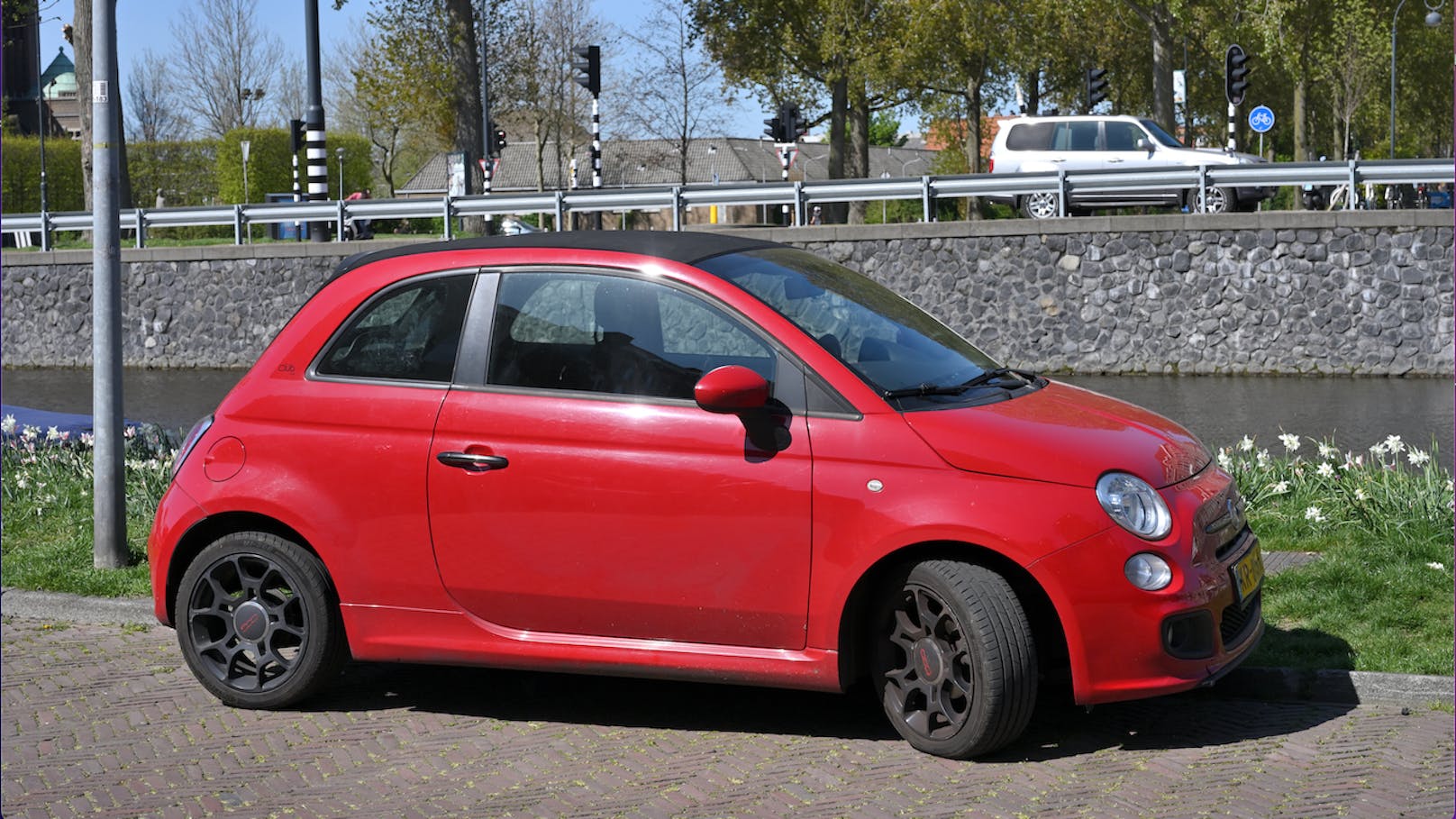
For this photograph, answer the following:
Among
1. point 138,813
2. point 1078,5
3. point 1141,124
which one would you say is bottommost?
point 138,813

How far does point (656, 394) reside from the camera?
5.02 meters

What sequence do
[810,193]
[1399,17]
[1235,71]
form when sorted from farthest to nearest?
1. [1399,17]
2. [1235,71]
3. [810,193]

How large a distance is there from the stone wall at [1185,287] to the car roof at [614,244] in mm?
15958

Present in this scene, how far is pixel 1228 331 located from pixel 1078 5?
15557mm

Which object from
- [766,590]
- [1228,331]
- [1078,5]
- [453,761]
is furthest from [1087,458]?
[1078,5]

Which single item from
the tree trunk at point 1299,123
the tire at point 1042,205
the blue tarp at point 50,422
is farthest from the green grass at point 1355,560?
the tree trunk at point 1299,123

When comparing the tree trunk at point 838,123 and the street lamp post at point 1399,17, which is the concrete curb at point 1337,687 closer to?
the tree trunk at point 838,123

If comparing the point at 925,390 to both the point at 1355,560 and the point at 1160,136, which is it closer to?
the point at 1355,560

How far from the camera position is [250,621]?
18.0ft

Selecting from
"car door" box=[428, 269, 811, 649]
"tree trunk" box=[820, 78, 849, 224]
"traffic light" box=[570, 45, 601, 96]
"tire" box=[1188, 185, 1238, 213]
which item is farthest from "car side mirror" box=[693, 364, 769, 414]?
"tree trunk" box=[820, 78, 849, 224]

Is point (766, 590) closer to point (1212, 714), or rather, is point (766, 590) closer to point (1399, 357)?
point (1212, 714)

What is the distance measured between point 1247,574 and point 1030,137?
23408 millimetres

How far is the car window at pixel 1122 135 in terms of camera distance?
88.2ft

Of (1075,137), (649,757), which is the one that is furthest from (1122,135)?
(649,757)
